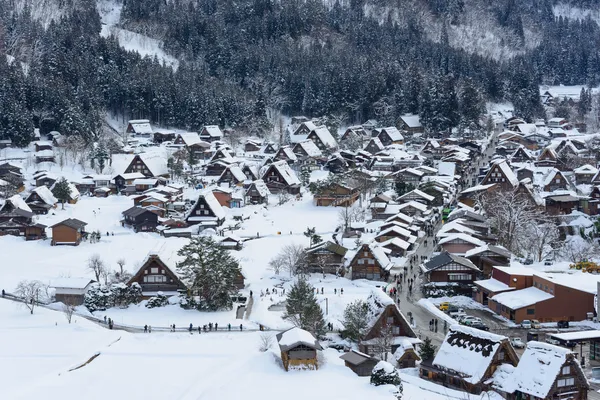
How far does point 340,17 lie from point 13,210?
67.7 m

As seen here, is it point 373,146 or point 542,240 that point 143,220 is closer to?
point 542,240

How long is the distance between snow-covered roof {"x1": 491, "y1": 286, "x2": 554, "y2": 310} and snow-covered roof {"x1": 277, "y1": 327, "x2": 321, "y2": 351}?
9.12m

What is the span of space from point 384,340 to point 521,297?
7.11 m

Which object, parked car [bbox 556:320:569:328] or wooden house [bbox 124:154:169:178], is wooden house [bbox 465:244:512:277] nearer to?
parked car [bbox 556:320:569:328]

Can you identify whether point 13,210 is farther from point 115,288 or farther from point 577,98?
point 577,98

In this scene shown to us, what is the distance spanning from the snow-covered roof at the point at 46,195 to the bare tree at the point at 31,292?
14.9 meters

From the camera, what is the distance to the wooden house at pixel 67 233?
40.2 metres

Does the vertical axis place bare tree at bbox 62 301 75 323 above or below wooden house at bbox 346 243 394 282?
below

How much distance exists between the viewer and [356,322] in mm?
26359

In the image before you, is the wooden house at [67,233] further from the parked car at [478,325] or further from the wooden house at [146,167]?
the parked car at [478,325]

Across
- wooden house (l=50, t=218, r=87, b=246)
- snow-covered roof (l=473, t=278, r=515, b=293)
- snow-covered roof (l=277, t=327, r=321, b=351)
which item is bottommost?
snow-covered roof (l=277, t=327, r=321, b=351)

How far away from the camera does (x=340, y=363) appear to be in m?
24.3

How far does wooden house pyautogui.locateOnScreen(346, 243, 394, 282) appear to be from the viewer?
1339 inches

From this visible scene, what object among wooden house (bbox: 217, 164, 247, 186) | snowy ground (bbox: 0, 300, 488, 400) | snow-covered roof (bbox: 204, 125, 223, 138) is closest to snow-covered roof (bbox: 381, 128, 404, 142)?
snow-covered roof (bbox: 204, 125, 223, 138)
